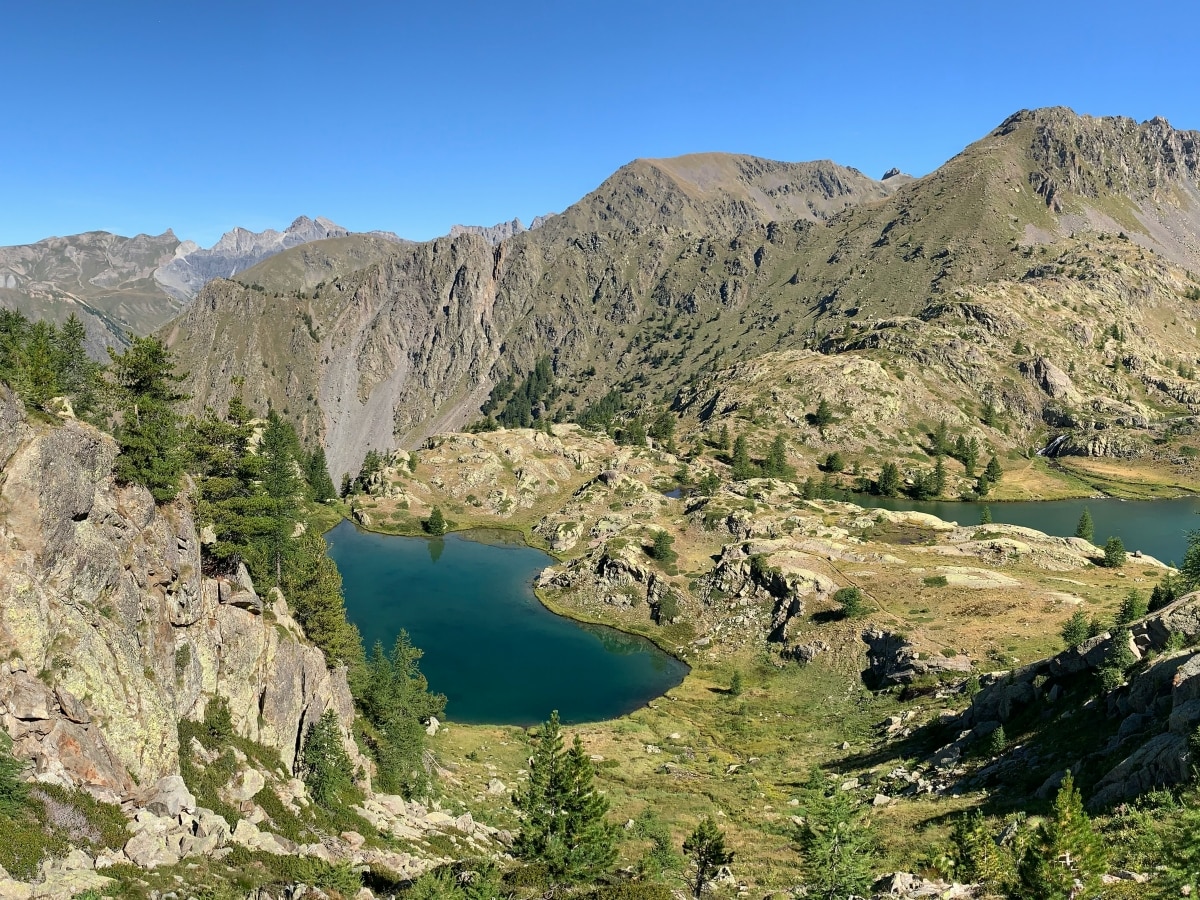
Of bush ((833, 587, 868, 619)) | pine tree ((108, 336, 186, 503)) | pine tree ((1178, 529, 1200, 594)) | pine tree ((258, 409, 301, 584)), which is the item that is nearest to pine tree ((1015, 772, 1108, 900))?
pine tree ((258, 409, 301, 584))

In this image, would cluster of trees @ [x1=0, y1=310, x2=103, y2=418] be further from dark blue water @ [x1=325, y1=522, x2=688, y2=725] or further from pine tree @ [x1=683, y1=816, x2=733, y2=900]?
pine tree @ [x1=683, y1=816, x2=733, y2=900]

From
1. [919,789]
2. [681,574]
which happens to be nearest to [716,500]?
[681,574]

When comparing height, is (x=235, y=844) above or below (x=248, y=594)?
below

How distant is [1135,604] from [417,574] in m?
127

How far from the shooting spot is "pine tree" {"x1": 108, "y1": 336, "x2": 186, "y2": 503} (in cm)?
4059

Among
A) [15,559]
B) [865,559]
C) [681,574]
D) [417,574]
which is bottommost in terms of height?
[417,574]

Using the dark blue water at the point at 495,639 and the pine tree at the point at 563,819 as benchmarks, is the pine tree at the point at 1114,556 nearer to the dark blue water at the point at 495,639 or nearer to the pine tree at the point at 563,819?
the dark blue water at the point at 495,639

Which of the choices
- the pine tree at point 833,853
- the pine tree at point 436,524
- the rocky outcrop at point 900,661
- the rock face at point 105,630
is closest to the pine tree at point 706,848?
the pine tree at point 833,853

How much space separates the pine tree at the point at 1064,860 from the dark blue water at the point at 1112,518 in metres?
166

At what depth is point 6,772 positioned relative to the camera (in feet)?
78.5

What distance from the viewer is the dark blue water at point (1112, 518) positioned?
160 meters

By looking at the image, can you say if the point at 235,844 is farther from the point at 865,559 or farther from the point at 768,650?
the point at 865,559

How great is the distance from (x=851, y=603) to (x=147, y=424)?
92.4 meters

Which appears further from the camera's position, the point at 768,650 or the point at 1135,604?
the point at 768,650
